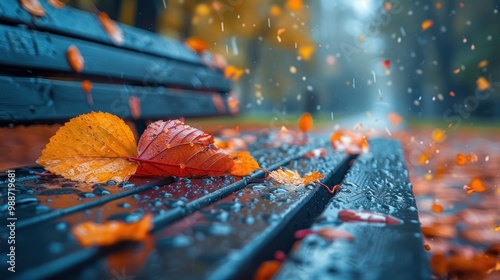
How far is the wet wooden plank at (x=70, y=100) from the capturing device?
4.75 feet

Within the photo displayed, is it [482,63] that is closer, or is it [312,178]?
[312,178]

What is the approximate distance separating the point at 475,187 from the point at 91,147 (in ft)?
8.98

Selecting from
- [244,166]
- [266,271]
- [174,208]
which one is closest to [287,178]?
[244,166]

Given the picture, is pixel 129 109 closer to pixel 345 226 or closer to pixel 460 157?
pixel 345 226

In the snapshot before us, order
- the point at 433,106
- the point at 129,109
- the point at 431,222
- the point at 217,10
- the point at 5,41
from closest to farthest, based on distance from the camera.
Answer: the point at 5,41
the point at 431,222
the point at 129,109
the point at 217,10
the point at 433,106

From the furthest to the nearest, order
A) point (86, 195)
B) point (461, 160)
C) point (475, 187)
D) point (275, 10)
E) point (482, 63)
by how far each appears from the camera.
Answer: point (482, 63)
point (275, 10)
point (461, 160)
point (475, 187)
point (86, 195)

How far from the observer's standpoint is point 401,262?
59cm

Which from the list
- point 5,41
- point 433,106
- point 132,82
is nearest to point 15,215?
point 5,41

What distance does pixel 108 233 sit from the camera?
0.62 meters

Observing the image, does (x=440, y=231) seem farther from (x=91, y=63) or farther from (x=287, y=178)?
(x=91, y=63)

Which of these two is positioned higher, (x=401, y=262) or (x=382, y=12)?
(x=382, y=12)

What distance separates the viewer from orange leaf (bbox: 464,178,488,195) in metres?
2.83

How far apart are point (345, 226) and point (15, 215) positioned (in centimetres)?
60

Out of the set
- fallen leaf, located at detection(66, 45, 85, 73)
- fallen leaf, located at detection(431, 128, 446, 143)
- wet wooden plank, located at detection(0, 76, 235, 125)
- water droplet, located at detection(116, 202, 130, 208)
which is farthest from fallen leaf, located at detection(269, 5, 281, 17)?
water droplet, located at detection(116, 202, 130, 208)
